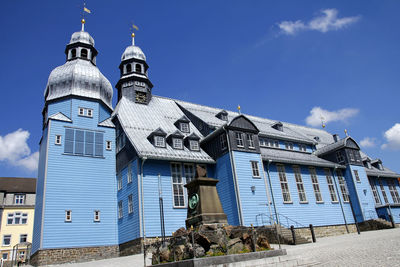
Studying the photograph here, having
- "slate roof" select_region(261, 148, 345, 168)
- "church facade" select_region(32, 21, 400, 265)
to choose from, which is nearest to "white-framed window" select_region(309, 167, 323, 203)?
"church facade" select_region(32, 21, 400, 265)

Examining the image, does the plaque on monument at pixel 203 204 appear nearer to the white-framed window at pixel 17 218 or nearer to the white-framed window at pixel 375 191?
the white-framed window at pixel 375 191

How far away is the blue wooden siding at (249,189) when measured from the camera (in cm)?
2234

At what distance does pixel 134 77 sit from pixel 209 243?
22.9m

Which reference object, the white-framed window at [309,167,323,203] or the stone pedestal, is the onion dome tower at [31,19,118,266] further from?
the white-framed window at [309,167,323,203]

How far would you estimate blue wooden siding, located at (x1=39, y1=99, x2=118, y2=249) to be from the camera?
21094 millimetres

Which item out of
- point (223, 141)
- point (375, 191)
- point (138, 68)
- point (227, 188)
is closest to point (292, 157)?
point (223, 141)

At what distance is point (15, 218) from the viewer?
37875mm

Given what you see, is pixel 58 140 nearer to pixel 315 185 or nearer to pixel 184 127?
pixel 184 127

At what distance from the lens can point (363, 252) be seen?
36.1ft

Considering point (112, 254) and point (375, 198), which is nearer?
point (112, 254)

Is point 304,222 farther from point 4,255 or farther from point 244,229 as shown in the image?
point 4,255

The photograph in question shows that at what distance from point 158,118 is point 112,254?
11.7 metres

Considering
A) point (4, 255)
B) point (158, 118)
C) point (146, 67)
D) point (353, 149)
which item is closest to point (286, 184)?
point (353, 149)

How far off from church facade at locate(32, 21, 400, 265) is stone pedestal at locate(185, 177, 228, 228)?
24.6 feet
